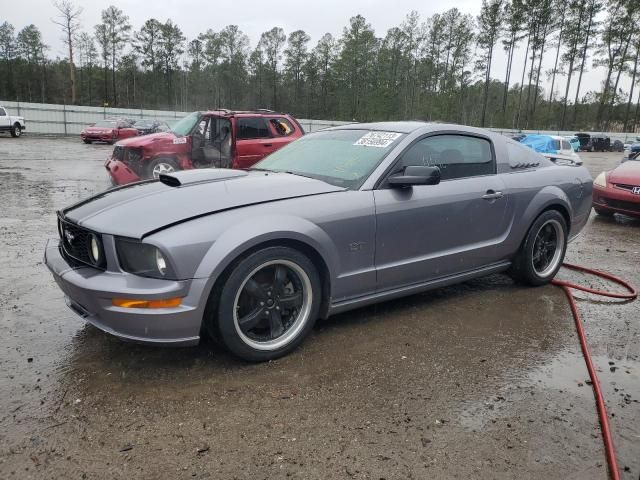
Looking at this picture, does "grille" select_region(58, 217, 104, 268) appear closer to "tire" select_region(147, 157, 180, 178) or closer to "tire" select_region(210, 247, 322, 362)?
"tire" select_region(210, 247, 322, 362)

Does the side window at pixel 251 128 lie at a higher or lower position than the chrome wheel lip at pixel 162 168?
higher

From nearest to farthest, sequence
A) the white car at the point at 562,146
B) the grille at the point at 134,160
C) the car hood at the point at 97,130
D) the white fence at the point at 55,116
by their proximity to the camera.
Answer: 1. the grille at the point at 134,160
2. the white car at the point at 562,146
3. the car hood at the point at 97,130
4. the white fence at the point at 55,116

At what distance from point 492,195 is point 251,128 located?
6566 millimetres

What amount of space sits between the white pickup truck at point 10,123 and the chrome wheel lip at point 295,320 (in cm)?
2851

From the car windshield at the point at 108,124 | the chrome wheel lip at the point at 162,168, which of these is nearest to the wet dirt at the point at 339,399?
the chrome wheel lip at the point at 162,168

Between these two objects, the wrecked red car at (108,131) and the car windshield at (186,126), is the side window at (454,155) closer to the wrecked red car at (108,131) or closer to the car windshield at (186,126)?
the car windshield at (186,126)

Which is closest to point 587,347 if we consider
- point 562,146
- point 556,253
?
point 556,253

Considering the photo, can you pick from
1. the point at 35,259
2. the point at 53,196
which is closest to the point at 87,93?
the point at 53,196

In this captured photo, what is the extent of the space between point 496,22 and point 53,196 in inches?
2406

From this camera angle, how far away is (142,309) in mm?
2654

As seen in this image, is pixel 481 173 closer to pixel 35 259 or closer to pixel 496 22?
pixel 35 259

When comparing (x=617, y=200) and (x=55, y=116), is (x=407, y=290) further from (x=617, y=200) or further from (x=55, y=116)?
(x=55, y=116)

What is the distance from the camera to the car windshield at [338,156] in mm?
3564

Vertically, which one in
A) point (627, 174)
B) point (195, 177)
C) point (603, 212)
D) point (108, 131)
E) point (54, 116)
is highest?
point (54, 116)
